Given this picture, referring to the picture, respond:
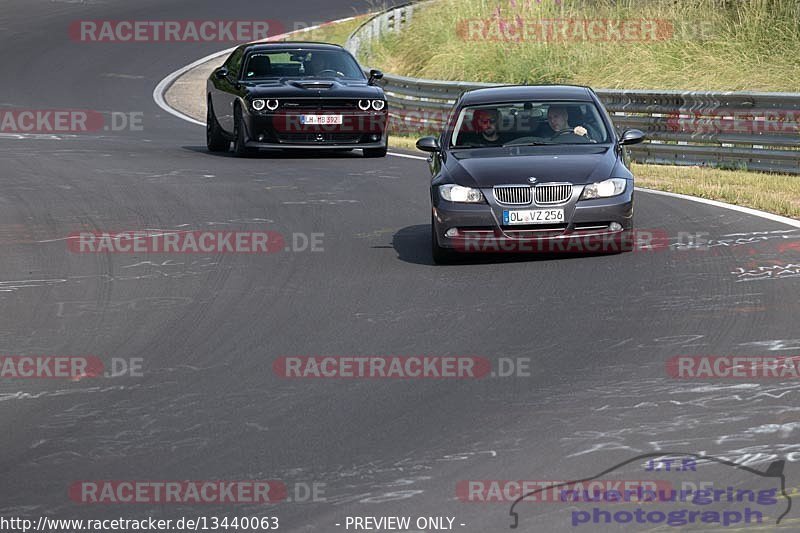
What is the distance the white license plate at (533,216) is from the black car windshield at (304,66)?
10369 mm

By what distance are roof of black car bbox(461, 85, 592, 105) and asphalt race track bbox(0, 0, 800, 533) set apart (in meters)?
1.34

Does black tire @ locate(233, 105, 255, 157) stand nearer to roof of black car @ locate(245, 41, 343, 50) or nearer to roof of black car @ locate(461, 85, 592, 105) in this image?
roof of black car @ locate(245, 41, 343, 50)

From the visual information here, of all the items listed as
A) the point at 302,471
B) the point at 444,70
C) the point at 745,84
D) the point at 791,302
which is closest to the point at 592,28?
the point at 444,70

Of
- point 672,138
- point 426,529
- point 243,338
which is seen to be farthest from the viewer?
point 672,138

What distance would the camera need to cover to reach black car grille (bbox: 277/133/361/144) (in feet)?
68.8

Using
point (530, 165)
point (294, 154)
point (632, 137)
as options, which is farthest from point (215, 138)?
point (530, 165)

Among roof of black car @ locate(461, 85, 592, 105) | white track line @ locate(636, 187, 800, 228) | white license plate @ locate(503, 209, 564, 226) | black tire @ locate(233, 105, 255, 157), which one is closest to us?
white license plate @ locate(503, 209, 564, 226)

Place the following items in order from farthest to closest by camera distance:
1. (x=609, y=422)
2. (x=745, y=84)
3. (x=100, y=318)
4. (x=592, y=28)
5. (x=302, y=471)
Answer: (x=592, y=28) < (x=745, y=84) < (x=100, y=318) < (x=609, y=422) < (x=302, y=471)

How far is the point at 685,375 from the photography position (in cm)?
821

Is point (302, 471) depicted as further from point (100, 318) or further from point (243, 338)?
point (100, 318)

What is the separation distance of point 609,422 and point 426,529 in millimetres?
1750

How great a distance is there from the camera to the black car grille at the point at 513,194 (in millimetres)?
12188

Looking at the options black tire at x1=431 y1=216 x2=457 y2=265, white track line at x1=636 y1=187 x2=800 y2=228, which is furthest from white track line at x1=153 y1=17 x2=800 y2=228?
black tire at x1=431 y1=216 x2=457 y2=265

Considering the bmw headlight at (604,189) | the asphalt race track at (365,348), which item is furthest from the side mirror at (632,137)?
the asphalt race track at (365,348)
